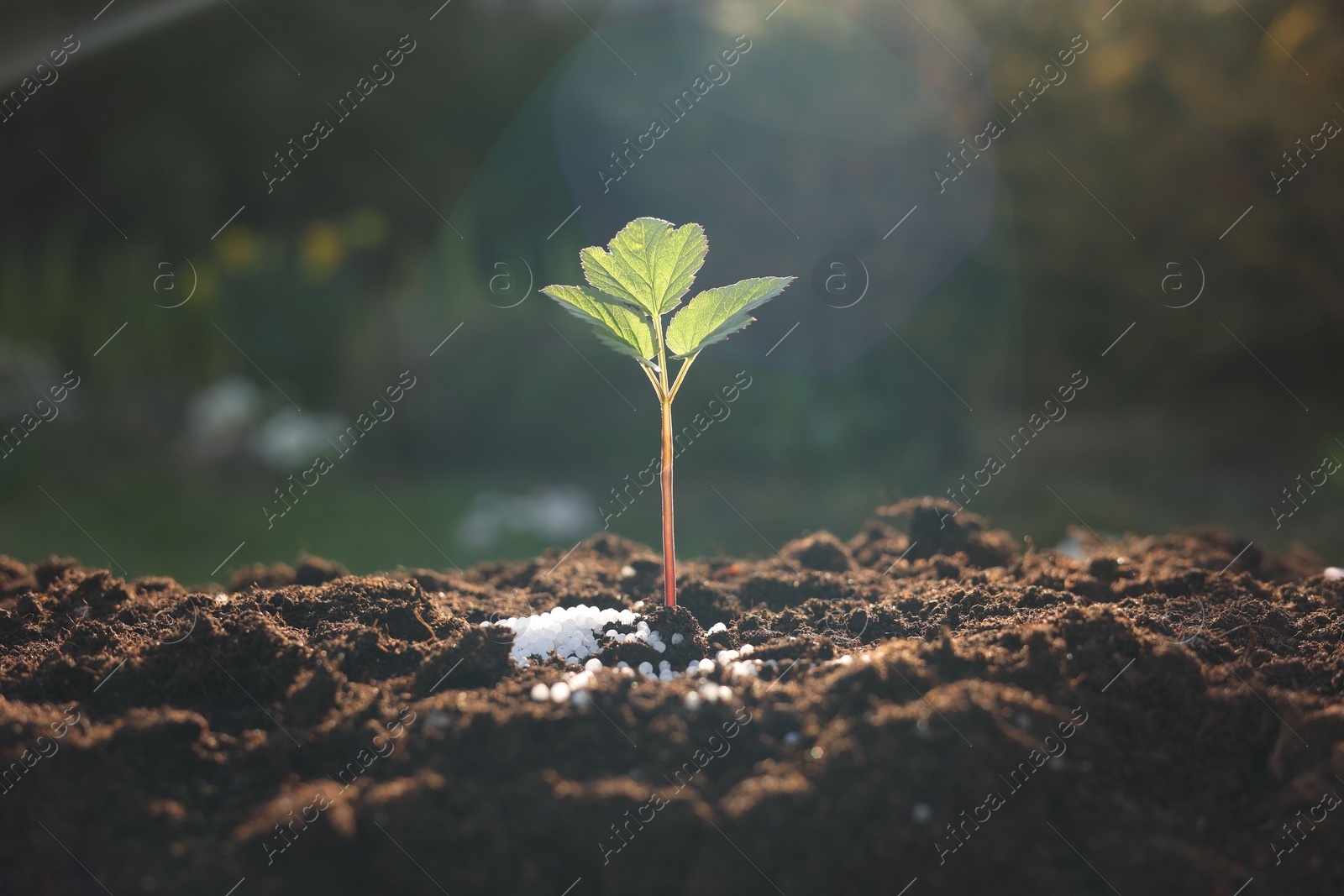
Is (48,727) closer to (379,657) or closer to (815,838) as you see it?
(379,657)

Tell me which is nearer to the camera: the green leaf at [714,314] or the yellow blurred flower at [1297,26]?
the green leaf at [714,314]

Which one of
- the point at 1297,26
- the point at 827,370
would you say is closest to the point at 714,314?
the point at 827,370

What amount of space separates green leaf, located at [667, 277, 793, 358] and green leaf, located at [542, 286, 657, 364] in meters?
0.06

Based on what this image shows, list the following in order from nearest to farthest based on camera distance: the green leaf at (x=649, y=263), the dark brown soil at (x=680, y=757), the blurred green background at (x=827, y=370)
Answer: the dark brown soil at (x=680, y=757) → the green leaf at (x=649, y=263) → the blurred green background at (x=827, y=370)

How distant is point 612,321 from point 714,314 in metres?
0.21

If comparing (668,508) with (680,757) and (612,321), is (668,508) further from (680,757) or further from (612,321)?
(680,757)

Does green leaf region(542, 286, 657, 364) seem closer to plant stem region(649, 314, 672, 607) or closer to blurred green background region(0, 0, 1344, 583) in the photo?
plant stem region(649, 314, 672, 607)

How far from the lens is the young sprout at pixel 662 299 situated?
1651 mm

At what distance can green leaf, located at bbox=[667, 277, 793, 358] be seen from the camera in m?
1.72

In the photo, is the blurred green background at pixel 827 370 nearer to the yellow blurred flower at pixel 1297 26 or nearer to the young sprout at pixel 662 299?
the yellow blurred flower at pixel 1297 26

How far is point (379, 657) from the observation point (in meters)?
1.58

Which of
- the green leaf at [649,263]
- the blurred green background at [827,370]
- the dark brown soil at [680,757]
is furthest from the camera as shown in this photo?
the blurred green background at [827,370]

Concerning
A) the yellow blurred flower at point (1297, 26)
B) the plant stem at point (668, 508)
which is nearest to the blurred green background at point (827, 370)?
the yellow blurred flower at point (1297, 26)

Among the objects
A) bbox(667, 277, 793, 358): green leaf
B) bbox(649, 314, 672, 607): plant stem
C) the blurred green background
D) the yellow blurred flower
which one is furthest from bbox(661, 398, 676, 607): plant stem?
the yellow blurred flower
